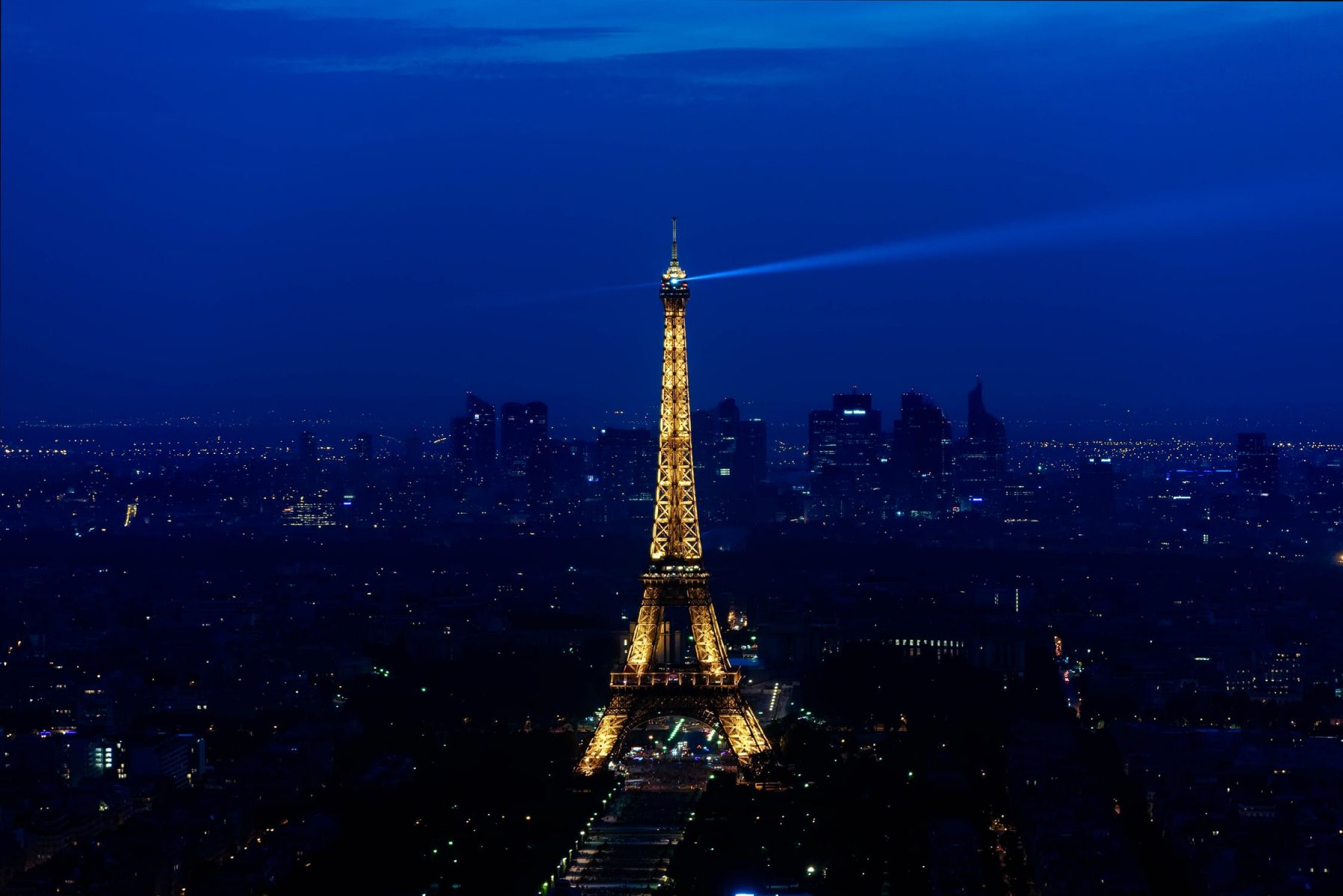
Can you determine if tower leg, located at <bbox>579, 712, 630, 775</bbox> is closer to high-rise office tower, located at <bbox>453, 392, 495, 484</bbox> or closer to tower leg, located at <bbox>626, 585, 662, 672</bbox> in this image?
tower leg, located at <bbox>626, 585, 662, 672</bbox>

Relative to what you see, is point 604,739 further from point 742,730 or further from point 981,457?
point 981,457

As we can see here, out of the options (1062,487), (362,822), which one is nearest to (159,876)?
(362,822)

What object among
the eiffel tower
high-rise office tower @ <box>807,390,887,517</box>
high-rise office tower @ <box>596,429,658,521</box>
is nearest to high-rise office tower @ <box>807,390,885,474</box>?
high-rise office tower @ <box>807,390,887,517</box>

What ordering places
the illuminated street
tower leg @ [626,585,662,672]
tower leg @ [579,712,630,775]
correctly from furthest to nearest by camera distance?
1. tower leg @ [626,585,662,672]
2. tower leg @ [579,712,630,775]
3. the illuminated street

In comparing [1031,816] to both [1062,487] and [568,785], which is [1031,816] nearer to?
[568,785]

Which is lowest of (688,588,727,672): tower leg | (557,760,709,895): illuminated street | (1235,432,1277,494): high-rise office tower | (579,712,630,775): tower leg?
(557,760,709,895): illuminated street

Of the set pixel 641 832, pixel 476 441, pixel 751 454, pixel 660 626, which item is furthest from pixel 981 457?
pixel 641 832
